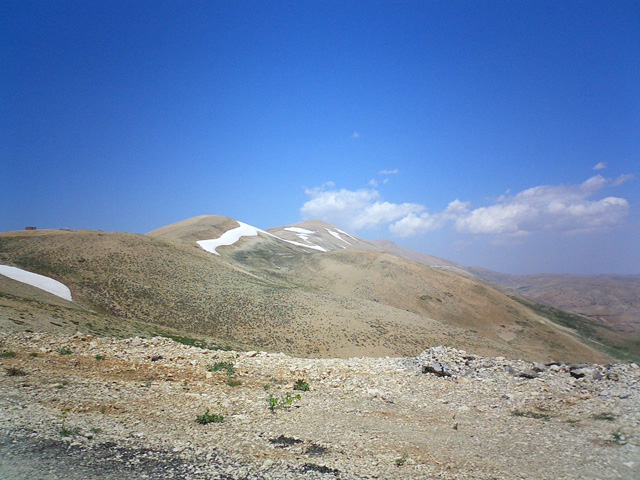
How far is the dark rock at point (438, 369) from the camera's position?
11.9 m

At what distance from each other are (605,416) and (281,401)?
7.71 m

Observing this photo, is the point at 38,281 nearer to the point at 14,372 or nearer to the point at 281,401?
the point at 14,372

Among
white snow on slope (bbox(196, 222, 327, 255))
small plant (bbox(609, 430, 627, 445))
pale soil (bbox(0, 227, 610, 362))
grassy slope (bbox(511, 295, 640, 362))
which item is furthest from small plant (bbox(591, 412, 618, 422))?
white snow on slope (bbox(196, 222, 327, 255))

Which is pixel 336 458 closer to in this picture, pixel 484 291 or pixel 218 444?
pixel 218 444

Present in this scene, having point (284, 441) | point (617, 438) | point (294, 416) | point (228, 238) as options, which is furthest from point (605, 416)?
point (228, 238)

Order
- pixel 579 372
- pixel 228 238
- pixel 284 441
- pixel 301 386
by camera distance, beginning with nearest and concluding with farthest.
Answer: pixel 284 441 → pixel 301 386 → pixel 579 372 → pixel 228 238

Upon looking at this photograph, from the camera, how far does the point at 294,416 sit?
8.14 m

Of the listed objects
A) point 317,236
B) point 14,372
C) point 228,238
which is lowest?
Answer: point 14,372

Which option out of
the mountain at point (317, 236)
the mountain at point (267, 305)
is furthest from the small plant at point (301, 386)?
the mountain at point (317, 236)

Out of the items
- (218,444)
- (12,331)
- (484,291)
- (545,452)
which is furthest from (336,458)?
(484,291)

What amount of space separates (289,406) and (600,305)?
134521 millimetres

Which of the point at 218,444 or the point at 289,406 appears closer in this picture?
the point at 218,444

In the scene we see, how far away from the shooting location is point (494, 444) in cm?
694

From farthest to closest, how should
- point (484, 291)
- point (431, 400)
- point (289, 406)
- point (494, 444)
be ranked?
point (484, 291) < point (431, 400) < point (289, 406) < point (494, 444)
